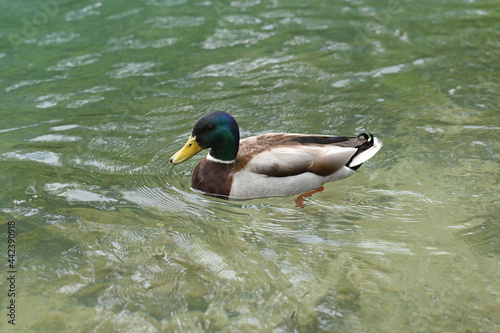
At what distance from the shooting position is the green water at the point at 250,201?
4.21 m

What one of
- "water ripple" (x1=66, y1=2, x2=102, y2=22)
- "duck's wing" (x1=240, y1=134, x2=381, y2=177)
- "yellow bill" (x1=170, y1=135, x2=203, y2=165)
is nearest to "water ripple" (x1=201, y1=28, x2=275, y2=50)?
"water ripple" (x1=66, y1=2, x2=102, y2=22)

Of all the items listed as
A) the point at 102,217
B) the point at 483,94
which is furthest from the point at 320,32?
the point at 102,217

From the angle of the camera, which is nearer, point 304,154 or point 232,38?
point 304,154

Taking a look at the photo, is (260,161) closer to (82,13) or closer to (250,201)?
(250,201)

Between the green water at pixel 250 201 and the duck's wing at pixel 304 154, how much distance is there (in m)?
0.28

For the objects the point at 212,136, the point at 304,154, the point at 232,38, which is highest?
the point at 212,136

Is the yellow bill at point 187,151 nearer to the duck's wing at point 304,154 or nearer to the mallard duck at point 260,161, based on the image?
the mallard duck at point 260,161

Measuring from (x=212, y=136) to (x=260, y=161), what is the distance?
57 centimetres

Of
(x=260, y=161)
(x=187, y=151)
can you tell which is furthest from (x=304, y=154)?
(x=187, y=151)

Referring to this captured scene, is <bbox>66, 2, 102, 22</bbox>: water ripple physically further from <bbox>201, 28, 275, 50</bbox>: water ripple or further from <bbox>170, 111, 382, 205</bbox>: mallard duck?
<bbox>170, 111, 382, 205</bbox>: mallard duck

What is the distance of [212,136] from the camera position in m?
5.83

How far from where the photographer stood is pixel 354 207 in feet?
18.2

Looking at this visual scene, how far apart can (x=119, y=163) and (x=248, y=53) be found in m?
3.82

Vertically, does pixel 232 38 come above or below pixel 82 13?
below
